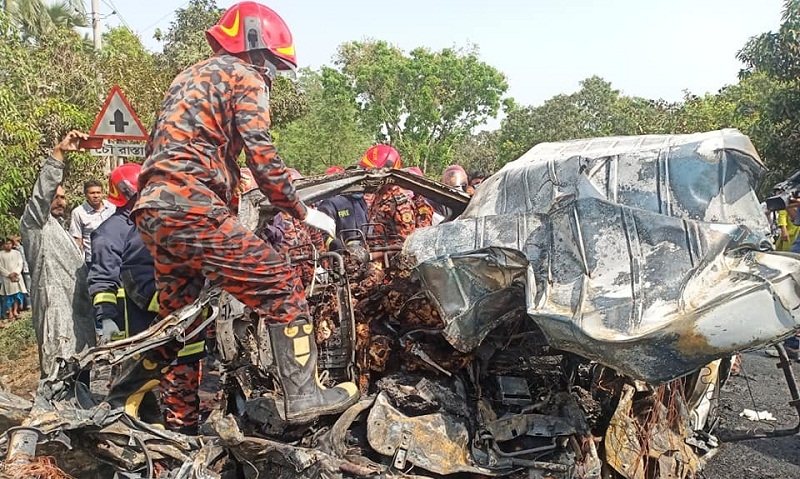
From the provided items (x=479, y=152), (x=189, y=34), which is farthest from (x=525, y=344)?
(x=479, y=152)

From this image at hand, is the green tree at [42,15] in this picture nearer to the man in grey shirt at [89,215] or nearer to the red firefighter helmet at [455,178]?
the man in grey shirt at [89,215]

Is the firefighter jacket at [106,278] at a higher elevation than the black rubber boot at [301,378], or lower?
higher

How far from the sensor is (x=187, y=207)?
283 cm

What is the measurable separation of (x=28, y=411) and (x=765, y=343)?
2609 millimetres

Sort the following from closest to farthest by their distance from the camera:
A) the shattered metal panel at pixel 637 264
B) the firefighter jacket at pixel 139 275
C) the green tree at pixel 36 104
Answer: the shattered metal panel at pixel 637 264
the firefighter jacket at pixel 139 275
the green tree at pixel 36 104

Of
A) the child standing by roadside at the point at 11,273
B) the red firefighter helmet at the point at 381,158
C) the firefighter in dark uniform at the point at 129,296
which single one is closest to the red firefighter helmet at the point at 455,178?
the red firefighter helmet at the point at 381,158

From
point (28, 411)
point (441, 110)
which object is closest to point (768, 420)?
point (28, 411)

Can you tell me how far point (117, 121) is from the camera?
5.45 meters

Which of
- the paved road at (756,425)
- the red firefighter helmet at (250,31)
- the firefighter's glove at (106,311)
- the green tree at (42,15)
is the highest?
the green tree at (42,15)

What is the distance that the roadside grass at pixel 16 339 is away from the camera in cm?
680

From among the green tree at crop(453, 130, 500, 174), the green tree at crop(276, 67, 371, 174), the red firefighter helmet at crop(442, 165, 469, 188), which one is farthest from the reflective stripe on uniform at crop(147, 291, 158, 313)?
the green tree at crop(453, 130, 500, 174)

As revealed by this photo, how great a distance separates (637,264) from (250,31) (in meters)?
2.04

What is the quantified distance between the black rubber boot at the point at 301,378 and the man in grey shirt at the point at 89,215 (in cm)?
347

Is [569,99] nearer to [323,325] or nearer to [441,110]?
[441,110]
